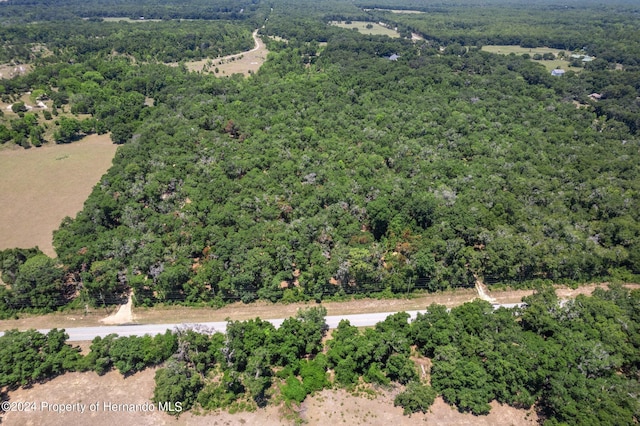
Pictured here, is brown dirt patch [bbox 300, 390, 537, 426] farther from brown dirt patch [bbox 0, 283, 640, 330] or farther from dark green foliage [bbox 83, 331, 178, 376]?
dark green foliage [bbox 83, 331, 178, 376]

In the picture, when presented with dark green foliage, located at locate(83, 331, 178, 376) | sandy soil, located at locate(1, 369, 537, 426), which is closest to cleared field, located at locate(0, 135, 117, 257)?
dark green foliage, located at locate(83, 331, 178, 376)

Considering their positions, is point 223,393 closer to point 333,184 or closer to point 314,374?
point 314,374

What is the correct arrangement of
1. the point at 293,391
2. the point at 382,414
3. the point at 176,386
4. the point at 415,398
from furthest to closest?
the point at 293,391 → the point at 382,414 → the point at 415,398 → the point at 176,386

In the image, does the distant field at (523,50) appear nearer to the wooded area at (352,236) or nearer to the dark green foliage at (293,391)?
the wooded area at (352,236)

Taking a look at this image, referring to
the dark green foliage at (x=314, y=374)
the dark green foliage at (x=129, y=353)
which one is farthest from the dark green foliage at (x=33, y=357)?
the dark green foliage at (x=314, y=374)

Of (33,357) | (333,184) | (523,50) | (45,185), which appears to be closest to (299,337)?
(33,357)
